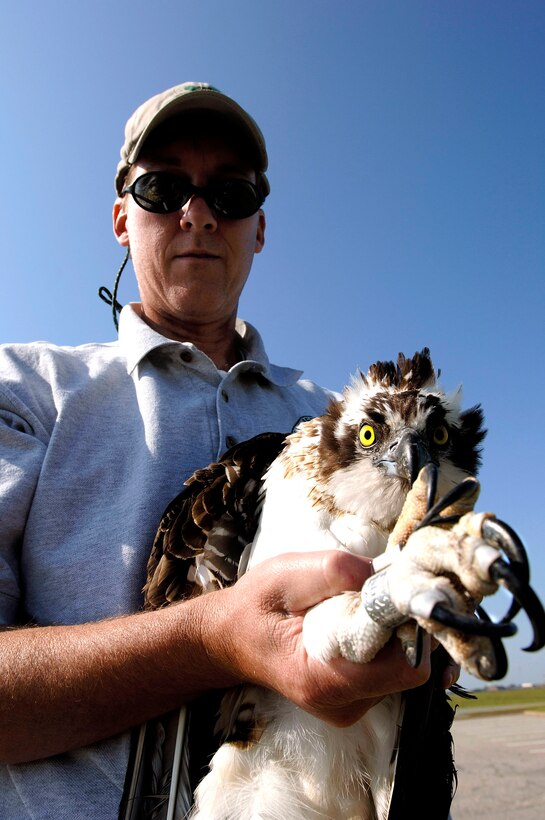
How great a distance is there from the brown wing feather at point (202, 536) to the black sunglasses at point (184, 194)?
1.87 m

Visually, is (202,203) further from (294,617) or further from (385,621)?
(385,621)

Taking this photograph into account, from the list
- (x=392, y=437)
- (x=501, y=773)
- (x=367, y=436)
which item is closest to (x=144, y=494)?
(x=367, y=436)

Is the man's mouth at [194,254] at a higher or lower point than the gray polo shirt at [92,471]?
higher

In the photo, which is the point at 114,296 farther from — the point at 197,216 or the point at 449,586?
the point at 449,586

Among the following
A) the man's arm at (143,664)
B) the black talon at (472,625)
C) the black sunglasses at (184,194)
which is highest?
the black sunglasses at (184,194)

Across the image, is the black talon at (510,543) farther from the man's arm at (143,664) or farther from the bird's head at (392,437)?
the bird's head at (392,437)

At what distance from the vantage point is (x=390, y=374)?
2996 mm

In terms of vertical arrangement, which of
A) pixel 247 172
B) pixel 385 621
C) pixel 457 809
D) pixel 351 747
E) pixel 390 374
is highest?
pixel 247 172

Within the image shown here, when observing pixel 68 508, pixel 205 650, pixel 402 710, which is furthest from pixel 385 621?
pixel 68 508

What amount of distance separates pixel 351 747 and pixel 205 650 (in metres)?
0.83

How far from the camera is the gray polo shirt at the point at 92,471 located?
8.07 feet

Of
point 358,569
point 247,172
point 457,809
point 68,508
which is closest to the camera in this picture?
point 358,569

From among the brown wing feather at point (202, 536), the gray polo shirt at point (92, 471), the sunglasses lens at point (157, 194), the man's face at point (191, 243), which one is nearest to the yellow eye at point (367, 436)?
the brown wing feather at point (202, 536)

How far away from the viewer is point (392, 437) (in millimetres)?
2666
